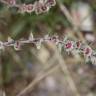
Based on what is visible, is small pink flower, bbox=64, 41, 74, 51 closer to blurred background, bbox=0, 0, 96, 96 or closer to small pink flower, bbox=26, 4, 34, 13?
small pink flower, bbox=26, 4, 34, 13

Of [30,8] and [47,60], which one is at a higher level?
[30,8]

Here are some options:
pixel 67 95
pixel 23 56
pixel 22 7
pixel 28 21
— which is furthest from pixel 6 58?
pixel 22 7

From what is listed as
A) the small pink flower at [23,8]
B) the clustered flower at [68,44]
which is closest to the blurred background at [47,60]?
the small pink flower at [23,8]

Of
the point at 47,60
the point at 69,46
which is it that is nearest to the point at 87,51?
the point at 69,46

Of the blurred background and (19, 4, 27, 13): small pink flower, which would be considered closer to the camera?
(19, 4, 27, 13): small pink flower

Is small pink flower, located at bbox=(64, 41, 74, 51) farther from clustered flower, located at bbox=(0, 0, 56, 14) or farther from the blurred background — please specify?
the blurred background

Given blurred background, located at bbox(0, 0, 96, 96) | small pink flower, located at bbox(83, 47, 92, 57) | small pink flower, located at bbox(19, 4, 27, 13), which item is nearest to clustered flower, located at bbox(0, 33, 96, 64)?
small pink flower, located at bbox(83, 47, 92, 57)

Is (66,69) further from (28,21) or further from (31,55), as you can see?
(28,21)

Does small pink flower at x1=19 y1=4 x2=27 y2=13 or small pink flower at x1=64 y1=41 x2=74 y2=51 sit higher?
small pink flower at x1=19 y1=4 x2=27 y2=13

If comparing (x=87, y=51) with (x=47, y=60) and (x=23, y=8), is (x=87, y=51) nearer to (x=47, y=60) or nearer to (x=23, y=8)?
(x=23, y=8)
